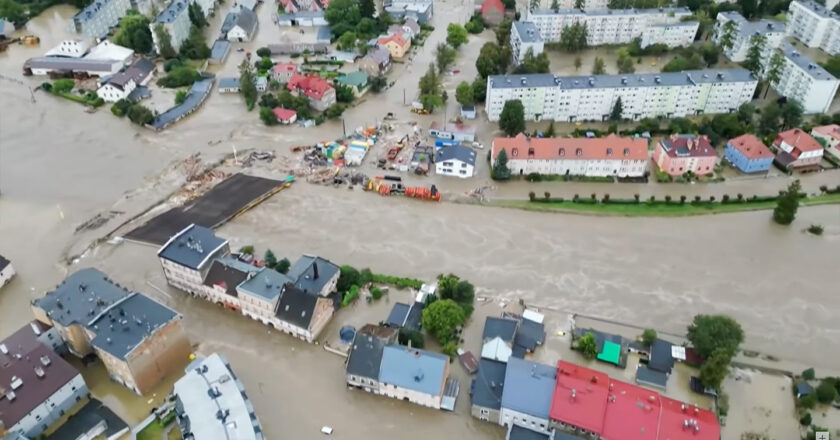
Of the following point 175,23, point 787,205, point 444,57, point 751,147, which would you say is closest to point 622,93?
point 751,147

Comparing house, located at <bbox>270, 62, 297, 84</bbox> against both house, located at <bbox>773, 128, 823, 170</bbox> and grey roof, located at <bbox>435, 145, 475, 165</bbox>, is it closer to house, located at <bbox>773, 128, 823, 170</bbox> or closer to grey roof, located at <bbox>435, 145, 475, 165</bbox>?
grey roof, located at <bbox>435, 145, 475, 165</bbox>

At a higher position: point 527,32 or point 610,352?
point 527,32

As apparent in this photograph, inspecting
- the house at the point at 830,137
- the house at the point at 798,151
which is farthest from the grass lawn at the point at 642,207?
the house at the point at 830,137

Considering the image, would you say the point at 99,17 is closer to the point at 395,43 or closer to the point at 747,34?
the point at 395,43

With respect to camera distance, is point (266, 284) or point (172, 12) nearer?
point (266, 284)

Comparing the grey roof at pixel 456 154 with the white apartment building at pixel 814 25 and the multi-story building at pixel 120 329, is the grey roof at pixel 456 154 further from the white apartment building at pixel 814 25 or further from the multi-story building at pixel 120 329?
the white apartment building at pixel 814 25

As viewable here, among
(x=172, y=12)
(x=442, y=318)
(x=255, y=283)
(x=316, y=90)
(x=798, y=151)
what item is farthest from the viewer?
(x=172, y=12)

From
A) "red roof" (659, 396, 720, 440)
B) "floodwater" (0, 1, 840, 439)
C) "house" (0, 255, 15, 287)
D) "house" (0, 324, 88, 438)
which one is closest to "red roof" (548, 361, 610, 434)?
"red roof" (659, 396, 720, 440)
